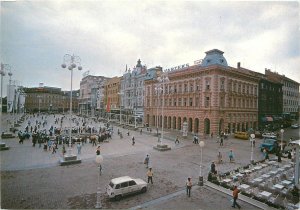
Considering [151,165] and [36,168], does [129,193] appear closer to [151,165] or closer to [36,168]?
[151,165]

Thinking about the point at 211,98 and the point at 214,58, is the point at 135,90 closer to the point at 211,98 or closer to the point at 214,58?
the point at 214,58

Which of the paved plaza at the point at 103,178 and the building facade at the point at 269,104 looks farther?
the building facade at the point at 269,104

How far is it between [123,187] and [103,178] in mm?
4480

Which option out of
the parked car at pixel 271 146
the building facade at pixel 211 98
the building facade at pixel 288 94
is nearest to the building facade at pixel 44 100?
the building facade at pixel 211 98

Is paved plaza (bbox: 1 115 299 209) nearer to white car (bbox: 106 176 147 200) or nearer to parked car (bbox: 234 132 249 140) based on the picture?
white car (bbox: 106 176 147 200)

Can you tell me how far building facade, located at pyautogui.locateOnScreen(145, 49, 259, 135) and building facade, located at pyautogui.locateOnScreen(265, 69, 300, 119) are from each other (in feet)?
77.7

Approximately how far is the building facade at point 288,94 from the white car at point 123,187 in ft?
226

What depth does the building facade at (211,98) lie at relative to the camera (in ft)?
147

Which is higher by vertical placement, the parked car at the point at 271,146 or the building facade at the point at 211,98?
the building facade at the point at 211,98

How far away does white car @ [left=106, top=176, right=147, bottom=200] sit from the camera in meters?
14.5

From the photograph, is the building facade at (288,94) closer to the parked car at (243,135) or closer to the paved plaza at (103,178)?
the parked car at (243,135)

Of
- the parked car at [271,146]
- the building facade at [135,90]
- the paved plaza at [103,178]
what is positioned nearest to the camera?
the paved plaza at [103,178]

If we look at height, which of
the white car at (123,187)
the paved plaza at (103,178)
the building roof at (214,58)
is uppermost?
the building roof at (214,58)

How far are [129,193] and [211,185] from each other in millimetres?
6680
